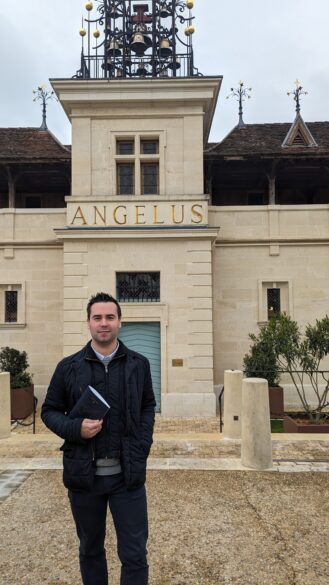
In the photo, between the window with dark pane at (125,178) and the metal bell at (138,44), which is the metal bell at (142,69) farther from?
the window with dark pane at (125,178)

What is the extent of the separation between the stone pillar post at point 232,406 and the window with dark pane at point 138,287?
15.6 feet

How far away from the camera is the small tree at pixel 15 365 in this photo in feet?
43.0

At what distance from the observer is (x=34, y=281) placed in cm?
1480

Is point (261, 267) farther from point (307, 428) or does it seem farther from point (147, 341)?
point (307, 428)

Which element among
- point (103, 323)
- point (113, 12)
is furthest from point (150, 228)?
point (103, 323)

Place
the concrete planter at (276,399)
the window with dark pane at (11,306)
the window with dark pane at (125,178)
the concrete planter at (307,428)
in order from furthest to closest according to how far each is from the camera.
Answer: the window with dark pane at (11,306), the window with dark pane at (125,178), the concrete planter at (276,399), the concrete planter at (307,428)

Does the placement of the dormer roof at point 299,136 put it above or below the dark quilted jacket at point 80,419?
above

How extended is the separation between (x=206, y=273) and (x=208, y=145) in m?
8.03

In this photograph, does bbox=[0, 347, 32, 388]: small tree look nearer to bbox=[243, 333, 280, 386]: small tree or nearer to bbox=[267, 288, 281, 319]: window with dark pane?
bbox=[243, 333, 280, 386]: small tree

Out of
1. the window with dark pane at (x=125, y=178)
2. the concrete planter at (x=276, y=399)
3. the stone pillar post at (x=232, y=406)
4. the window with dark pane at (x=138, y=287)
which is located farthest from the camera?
the window with dark pane at (x=125, y=178)

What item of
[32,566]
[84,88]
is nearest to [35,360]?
[84,88]

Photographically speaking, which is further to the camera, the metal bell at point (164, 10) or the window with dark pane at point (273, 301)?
the metal bell at point (164, 10)

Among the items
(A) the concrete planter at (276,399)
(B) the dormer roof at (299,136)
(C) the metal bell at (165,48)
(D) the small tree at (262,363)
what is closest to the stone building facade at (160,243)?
(B) the dormer roof at (299,136)

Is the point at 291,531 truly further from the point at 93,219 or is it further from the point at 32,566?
the point at 93,219
